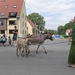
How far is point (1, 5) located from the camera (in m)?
72.1

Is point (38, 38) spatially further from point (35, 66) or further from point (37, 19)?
point (37, 19)

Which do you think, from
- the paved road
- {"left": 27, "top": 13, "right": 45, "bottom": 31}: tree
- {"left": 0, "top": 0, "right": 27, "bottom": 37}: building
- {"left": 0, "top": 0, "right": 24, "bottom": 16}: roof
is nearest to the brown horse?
the paved road

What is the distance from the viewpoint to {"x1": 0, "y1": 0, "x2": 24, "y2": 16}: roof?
68.0 meters

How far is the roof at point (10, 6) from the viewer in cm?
6800

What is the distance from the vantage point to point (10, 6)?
231 ft

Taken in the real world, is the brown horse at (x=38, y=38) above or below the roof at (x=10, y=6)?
below

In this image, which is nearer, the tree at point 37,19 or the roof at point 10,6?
the roof at point 10,6

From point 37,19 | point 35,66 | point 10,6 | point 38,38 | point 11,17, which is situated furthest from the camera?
point 37,19

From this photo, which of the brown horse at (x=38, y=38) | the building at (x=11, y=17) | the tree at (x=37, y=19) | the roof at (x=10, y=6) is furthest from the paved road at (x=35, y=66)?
the tree at (x=37, y=19)

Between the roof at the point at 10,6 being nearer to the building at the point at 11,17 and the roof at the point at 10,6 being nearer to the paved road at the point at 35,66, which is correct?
the building at the point at 11,17

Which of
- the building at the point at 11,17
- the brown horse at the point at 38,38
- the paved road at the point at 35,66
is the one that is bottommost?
the paved road at the point at 35,66

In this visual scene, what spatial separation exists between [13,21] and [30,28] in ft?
64.5

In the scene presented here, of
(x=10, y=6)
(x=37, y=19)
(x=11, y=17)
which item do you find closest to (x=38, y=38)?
(x=11, y=17)

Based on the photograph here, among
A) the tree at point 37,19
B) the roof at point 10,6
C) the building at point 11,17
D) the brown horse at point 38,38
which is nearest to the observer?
the brown horse at point 38,38
